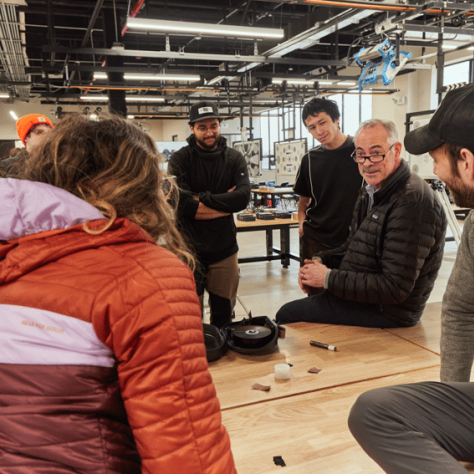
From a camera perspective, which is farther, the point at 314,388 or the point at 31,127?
the point at 31,127

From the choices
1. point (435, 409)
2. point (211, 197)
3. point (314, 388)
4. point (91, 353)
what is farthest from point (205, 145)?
point (91, 353)

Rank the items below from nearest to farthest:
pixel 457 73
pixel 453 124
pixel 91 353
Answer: pixel 91 353 → pixel 453 124 → pixel 457 73

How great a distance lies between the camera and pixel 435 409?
3.41 feet

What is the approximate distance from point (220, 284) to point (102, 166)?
7.41 feet

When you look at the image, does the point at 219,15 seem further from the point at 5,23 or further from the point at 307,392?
the point at 307,392

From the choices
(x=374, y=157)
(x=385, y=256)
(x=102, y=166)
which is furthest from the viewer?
(x=374, y=157)

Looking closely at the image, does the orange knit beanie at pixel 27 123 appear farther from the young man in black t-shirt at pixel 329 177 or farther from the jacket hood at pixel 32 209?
the jacket hood at pixel 32 209

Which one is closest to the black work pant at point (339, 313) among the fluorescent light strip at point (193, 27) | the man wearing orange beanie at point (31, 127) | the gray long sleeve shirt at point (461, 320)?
the gray long sleeve shirt at point (461, 320)

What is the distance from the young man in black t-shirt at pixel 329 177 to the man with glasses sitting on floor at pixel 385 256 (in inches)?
31.6

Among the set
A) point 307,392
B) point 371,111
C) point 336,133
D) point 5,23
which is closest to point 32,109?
point 5,23

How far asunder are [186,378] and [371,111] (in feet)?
46.9

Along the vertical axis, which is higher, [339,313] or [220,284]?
[339,313]

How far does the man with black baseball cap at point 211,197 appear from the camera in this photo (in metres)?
2.85

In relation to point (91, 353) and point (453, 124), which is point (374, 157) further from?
point (91, 353)
